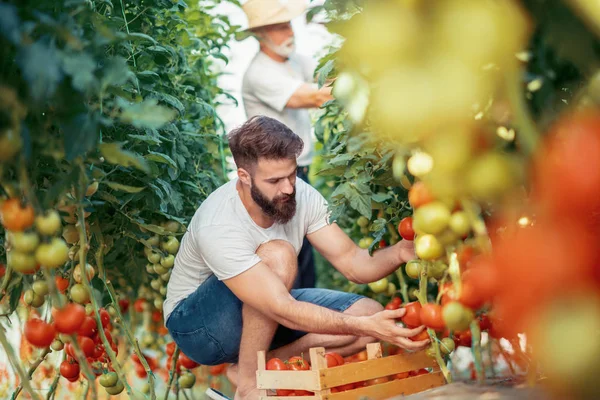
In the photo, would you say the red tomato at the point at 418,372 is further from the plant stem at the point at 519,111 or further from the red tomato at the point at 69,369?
the plant stem at the point at 519,111

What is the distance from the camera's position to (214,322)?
2469 millimetres

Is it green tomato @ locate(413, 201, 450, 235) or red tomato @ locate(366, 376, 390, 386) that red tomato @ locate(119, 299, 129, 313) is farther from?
green tomato @ locate(413, 201, 450, 235)

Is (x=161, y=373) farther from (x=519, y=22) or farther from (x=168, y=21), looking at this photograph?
(x=519, y=22)

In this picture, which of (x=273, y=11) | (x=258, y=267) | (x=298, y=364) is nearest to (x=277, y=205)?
(x=258, y=267)

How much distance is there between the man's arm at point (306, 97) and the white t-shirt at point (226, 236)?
64 centimetres

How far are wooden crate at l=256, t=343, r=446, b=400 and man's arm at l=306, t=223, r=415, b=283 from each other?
30 cm

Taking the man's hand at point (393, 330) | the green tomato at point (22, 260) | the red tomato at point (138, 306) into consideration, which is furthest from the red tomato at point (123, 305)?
the green tomato at point (22, 260)

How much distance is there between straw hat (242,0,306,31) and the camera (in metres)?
3.56

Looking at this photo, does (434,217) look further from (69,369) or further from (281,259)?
(69,369)

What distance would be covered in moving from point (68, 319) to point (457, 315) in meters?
0.80

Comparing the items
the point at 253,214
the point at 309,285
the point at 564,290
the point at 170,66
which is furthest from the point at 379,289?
the point at 564,290

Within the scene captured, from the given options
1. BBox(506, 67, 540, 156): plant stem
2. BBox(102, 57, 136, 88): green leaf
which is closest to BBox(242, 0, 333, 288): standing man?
BBox(102, 57, 136, 88): green leaf

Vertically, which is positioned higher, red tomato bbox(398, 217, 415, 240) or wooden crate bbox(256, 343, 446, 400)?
red tomato bbox(398, 217, 415, 240)

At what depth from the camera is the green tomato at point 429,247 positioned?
1.32 meters
